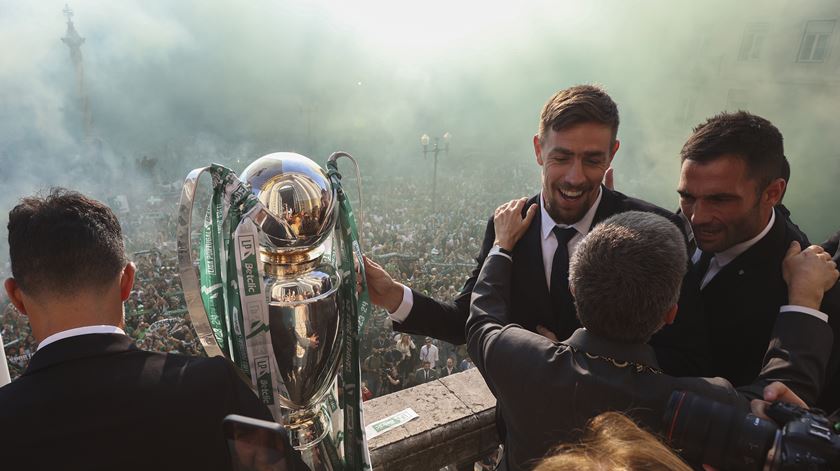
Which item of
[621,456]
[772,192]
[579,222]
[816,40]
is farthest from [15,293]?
[816,40]

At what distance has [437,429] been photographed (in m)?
2.16

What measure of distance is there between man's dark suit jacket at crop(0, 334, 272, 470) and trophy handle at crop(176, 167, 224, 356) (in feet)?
0.36

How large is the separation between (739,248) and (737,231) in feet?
0.23

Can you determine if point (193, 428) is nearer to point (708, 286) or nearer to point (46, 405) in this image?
point (46, 405)

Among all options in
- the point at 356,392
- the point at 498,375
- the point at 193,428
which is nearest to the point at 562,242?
the point at 498,375

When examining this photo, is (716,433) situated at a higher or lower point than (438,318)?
higher

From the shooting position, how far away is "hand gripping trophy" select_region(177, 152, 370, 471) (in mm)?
1149

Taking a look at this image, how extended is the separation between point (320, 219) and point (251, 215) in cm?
20

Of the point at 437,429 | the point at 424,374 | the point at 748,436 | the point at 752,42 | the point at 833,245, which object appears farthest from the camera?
the point at 752,42

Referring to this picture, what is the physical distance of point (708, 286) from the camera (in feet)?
5.90

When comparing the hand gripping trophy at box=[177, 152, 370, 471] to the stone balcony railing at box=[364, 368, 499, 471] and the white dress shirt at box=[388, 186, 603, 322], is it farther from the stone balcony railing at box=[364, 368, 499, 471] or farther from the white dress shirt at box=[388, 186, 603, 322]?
the stone balcony railing at box=[364, 368, 499, 471]

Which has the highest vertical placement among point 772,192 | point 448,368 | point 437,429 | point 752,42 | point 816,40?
point 752,42

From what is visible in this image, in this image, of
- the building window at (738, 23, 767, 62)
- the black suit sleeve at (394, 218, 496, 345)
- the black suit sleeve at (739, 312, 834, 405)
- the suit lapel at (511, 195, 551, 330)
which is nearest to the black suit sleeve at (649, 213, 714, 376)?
the black suit sleeve at (739, 312, 834, 405)

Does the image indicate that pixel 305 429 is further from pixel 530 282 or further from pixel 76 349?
pixel 530 282
